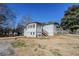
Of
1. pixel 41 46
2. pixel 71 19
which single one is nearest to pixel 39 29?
pixel 41 46

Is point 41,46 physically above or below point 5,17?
below

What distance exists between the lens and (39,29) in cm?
225

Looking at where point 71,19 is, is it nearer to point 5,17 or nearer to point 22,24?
point 22,24

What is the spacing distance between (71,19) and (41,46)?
41cm

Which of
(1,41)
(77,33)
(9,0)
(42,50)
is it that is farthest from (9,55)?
(77,33)

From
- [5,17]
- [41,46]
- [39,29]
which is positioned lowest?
[41,46]

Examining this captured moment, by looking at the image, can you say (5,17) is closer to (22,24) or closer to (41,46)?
(22,24)

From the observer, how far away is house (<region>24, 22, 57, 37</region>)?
2.22 m

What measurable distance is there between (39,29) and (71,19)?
0.34 meters

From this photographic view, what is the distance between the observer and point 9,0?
2211 millimetres

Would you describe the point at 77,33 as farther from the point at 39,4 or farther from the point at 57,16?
the point at 39,4

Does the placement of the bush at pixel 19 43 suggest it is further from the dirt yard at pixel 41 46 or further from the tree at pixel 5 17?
the tree at pixel 5 17

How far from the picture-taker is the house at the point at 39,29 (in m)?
2.22

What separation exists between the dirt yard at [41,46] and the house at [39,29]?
0.05m
